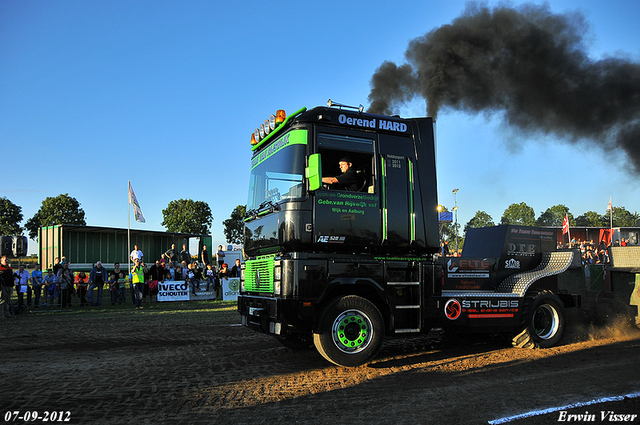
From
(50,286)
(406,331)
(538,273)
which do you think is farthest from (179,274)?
(538,273)

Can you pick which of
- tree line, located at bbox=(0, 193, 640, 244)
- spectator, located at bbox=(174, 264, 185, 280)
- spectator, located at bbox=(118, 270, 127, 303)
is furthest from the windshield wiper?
tree line, located at bbox=(0, 193, 640, 244)

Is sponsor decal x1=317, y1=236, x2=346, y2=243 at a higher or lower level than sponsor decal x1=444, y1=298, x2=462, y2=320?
higher

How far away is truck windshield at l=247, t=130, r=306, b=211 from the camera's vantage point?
6316 millimetres

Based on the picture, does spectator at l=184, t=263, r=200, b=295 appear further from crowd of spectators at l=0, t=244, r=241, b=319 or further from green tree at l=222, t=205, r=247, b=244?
green tree at l=222, t=205, r=247, b=244

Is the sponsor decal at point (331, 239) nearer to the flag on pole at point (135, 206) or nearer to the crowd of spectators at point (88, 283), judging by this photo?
the crowd of spectators at point (88, 283)

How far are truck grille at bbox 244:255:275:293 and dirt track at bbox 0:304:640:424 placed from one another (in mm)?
1095

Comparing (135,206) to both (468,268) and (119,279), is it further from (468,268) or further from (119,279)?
(468,268)

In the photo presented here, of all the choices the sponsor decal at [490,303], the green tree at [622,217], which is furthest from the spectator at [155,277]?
the green tree at [622,217]

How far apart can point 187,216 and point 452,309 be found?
71.5 m

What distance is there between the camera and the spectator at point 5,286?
13227 mm

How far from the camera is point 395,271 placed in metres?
6.60

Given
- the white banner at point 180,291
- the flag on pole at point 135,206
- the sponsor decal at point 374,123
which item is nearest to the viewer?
the sponsor decal at point 374,123

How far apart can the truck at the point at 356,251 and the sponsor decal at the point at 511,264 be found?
458 mm

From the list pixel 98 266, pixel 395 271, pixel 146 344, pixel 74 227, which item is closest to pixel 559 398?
pixel 395 271
